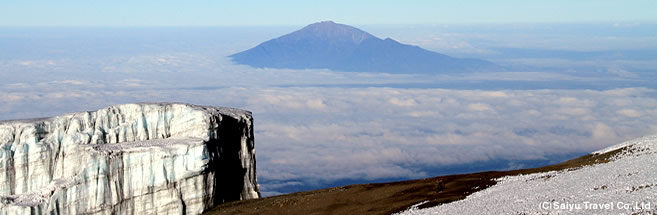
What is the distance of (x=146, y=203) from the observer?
269ft

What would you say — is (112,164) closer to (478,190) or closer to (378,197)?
(378,197)

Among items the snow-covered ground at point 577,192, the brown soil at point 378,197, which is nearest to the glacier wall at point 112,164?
the brown soil at point 378,197

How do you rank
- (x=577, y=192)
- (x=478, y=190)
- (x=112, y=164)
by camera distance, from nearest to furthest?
(x=577, y=192) → (x=478, y=190) → (x=112, y=164)

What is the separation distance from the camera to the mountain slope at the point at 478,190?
190 ft

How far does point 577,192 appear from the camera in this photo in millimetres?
57719

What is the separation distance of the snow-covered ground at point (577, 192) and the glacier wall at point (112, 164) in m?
29.7

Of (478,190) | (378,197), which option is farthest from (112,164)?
(478,190)

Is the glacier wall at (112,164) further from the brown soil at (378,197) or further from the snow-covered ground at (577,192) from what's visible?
the snow-covered ground at (577,192)

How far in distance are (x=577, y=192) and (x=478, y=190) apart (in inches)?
529

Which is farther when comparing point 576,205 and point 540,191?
point 540,191

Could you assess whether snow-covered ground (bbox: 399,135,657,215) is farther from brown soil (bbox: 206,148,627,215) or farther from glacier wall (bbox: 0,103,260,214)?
glacier wall (bbox: 0,103,260,214)

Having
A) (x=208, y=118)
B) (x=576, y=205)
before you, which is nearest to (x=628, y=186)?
(x=576, y=205)

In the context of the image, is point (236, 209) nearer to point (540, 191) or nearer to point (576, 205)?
point (540, 191)

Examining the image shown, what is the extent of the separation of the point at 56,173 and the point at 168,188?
13.5 m
